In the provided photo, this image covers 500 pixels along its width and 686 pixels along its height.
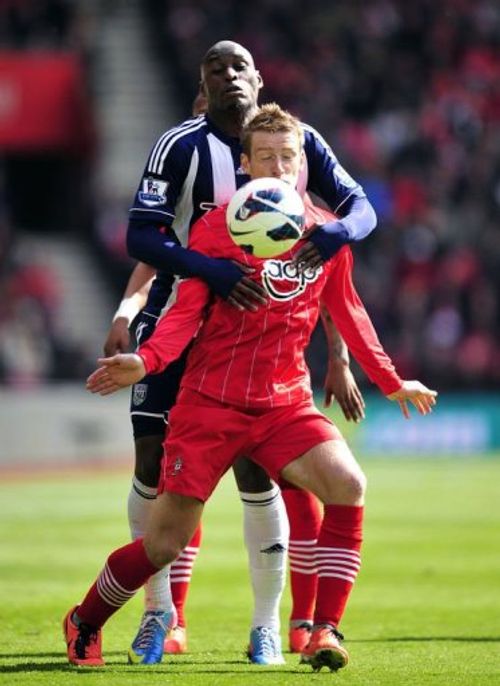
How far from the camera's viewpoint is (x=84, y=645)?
7.20 metres

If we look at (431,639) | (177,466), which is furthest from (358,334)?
(431,639)

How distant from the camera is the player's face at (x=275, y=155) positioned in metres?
6.81

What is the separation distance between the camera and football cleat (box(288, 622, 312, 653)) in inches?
311

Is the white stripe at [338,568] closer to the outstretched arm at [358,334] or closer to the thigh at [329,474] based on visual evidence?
the thigh at [329,474]

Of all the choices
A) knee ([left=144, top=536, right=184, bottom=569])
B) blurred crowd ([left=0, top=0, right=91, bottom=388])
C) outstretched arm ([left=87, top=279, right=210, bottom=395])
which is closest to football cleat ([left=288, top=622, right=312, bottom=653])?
knee ([left=144, top=536, right=184, bottom=569])

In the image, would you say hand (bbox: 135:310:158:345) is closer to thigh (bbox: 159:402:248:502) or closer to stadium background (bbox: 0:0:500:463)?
thigh (bbox: 159:402:248:502)

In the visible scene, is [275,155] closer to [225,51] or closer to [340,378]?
[225,51]

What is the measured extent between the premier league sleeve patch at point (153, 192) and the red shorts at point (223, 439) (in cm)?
90

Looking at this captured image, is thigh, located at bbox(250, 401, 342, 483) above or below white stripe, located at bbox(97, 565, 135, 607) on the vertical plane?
above

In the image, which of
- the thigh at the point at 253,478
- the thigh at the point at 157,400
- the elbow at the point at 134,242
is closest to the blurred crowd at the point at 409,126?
the thigh at the point at 157,400

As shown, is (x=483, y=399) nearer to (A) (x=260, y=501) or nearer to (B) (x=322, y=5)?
(B) (x=322, y=5)

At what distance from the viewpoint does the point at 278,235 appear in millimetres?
6641

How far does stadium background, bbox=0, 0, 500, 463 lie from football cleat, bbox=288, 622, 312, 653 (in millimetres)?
13367

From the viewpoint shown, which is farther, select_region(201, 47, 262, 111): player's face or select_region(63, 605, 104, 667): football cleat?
select_region(201, 47, 262, 111): player's face
